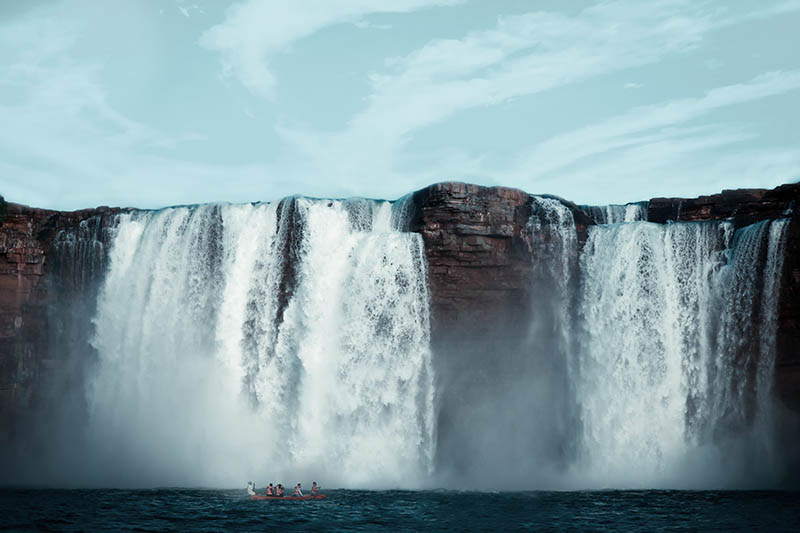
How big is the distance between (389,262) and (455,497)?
1020 centimetres

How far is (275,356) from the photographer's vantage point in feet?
109

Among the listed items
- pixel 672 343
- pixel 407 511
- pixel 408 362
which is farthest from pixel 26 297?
pixel 672 343

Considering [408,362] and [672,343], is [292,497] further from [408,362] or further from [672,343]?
[672,343]

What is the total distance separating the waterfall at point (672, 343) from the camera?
99.7ft

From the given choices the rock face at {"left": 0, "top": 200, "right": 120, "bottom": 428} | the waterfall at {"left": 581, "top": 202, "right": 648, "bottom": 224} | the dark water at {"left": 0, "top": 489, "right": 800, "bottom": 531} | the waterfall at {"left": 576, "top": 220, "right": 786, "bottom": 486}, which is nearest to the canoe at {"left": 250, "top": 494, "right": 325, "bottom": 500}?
the dark water at {"left": 0, "top": 489, "right": 800, "bottom": 531}

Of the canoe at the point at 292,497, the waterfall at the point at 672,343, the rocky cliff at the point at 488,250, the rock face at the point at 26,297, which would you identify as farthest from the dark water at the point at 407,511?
the rock face at the point at 26,297

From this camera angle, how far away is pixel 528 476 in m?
32.6

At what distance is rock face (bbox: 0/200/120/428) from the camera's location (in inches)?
1497

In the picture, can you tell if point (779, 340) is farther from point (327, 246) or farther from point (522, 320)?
point (327, 246)

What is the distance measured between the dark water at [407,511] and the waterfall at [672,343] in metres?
2.94

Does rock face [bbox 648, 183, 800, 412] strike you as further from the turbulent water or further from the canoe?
the canoe

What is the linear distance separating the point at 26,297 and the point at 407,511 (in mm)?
23657

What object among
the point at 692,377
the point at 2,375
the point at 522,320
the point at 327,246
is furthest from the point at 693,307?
the point at 2,375

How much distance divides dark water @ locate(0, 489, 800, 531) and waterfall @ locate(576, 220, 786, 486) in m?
2.94
